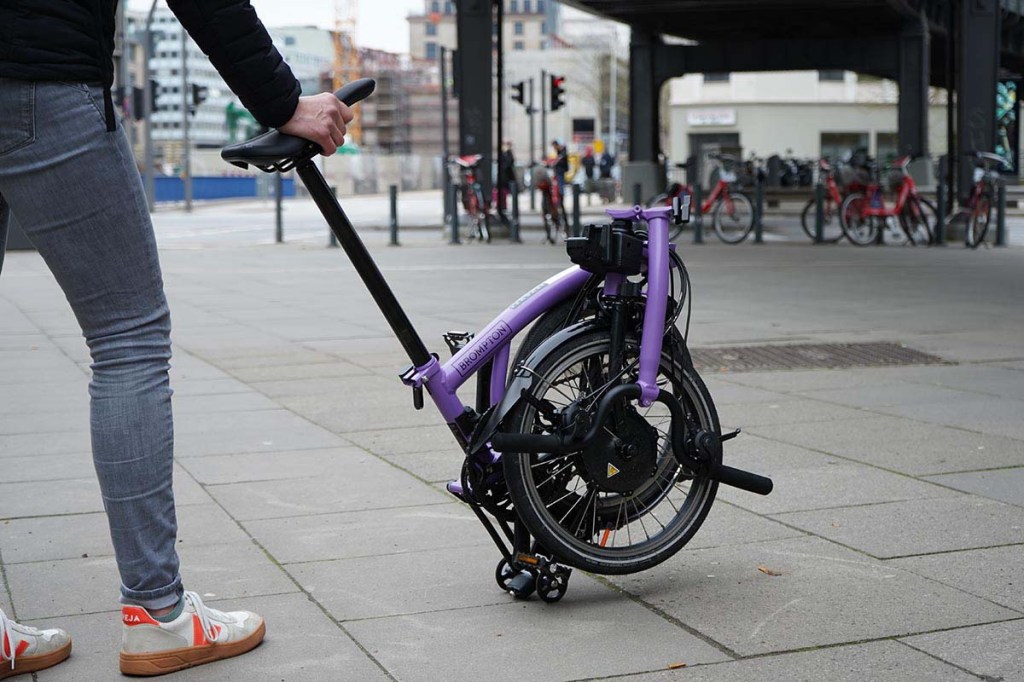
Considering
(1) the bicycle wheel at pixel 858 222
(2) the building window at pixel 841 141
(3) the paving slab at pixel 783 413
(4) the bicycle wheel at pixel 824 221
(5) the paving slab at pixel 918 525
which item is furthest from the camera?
(2) the building window at pixel 841 141

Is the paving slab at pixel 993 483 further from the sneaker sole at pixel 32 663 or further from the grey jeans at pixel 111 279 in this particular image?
the sneaker sole at pixel 32 663

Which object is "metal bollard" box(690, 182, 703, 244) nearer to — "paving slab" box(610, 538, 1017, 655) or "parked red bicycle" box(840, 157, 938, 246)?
"parked red bicycle" box(840, 157, 938, 246)

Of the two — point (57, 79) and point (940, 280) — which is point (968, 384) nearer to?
point (57, 79)

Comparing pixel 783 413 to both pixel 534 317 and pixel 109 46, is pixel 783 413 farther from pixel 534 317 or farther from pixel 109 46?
pixel 109 46

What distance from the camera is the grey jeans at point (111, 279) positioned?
2.82 m

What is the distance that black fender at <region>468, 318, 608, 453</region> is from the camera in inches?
136

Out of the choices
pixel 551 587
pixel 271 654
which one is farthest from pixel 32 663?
pixel 551 587

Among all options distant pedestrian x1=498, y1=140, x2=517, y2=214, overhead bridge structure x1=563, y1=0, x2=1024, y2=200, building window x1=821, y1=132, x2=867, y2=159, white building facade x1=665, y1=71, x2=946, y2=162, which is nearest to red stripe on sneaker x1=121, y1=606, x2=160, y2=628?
distant pedestrian x1=498, y1=140, x2=517, y2=214

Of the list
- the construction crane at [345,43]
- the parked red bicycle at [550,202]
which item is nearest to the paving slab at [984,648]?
the parked red bicycle at [550,202]

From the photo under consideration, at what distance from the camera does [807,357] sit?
8.32m

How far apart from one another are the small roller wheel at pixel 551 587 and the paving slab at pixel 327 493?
1165 mm

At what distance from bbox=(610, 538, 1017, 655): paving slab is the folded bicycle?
0.15m

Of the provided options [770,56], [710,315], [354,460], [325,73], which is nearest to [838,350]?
[710,315]

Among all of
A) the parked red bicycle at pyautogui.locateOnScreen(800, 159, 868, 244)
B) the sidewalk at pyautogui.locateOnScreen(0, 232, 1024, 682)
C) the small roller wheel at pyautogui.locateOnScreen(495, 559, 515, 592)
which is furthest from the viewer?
the parked red bicycle at pyautogui.locateOnScreen(800, 159, 868, 244)
